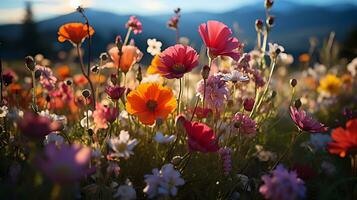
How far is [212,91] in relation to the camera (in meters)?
2.04

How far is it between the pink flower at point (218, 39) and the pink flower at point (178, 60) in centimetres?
9

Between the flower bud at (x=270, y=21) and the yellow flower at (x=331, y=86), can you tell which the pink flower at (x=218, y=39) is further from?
the yellow flower at (x=331, y=86)

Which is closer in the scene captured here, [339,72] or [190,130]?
[190,130]

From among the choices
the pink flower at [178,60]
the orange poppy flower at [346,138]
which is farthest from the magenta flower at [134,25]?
the orange poppy flower at [346,138]

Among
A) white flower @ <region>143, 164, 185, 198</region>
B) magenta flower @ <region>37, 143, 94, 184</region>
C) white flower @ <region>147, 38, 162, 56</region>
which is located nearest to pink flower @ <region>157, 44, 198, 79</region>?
white flower @ <region>143, 164, 185, 198</region>

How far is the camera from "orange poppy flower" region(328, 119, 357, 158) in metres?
1.50

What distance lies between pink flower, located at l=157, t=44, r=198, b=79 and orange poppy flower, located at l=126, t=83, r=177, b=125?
0.09 meters

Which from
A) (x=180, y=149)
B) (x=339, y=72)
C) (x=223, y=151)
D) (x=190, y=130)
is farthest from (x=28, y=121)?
(x=339, y=72)

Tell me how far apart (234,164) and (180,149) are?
0.27m

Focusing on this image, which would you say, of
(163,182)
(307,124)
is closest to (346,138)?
(307,124)

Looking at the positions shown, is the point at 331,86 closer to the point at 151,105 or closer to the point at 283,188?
the point at 151,105

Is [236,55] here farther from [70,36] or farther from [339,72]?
[339,72]

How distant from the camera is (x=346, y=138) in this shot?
1540mm

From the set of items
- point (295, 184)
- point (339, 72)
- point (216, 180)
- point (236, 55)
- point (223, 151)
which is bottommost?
point (339, 72)
